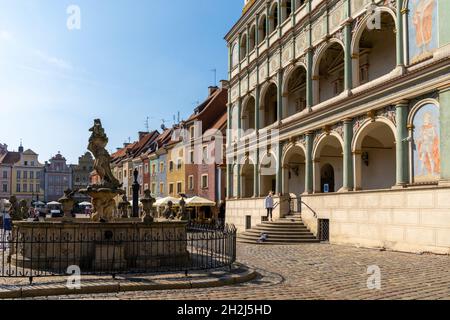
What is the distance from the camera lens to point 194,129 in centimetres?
4631

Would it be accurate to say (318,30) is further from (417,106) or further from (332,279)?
(332,279)

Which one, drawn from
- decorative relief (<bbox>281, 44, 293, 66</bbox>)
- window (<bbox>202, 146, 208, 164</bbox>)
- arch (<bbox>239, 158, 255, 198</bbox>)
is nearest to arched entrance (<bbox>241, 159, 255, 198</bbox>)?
arch (<bbox>239, 158, 255, 198</bbox>)

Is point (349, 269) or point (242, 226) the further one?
Answer: point (242, 226)

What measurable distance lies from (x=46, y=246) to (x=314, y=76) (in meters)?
16.7

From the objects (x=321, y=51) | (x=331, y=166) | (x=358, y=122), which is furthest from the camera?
(x=331, y=166)

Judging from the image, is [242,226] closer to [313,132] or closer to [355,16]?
[313,132]

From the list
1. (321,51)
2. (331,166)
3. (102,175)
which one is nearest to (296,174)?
(331,166)

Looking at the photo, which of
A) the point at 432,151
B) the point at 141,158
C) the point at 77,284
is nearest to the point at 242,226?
the point at 432,151

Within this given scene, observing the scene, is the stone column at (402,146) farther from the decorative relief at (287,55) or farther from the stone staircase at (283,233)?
the decorative relief at (287,55)

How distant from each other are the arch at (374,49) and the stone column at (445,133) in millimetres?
5284

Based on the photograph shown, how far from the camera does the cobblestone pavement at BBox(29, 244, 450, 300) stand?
28.7 ft

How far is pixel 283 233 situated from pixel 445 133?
942 cm

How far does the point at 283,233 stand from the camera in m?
22.5

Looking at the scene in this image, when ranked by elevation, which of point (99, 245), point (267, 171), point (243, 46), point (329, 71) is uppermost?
point (243, 46)
